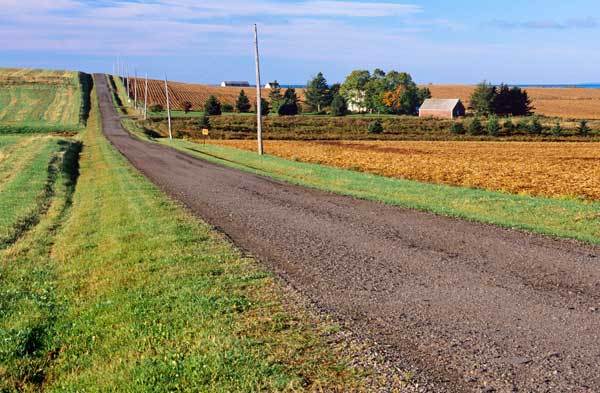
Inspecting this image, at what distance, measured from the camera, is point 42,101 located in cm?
10575

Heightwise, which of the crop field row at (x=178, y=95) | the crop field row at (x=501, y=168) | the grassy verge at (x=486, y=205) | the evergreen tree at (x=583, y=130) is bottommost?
the crop field row at (x=501, y=168)

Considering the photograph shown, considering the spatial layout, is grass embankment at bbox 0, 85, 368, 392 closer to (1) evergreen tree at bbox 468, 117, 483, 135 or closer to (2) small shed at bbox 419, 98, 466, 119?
(1) evergreen tree at bbox 468, 117, 483, 135

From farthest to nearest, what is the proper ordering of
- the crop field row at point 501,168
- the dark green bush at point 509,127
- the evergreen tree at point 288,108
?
1. the evergreen tree at point 288,108
2. the dark green bush at point 509,127
3. the crop field row at point 501,168

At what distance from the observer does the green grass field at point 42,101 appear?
2968 inches

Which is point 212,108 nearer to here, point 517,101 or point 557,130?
point 517,101

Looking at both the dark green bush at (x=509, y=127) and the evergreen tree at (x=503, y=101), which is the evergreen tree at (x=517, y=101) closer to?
the evergreen tree at (x=503, y=101)

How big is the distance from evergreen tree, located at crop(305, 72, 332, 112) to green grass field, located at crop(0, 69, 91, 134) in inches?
1738

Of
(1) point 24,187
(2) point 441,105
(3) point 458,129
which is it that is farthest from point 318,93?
(1) point 24,187

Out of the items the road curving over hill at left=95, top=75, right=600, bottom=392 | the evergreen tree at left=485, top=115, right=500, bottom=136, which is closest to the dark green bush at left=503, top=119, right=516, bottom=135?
the evergreen tree at left=485, top=115, right=500, bottom=136

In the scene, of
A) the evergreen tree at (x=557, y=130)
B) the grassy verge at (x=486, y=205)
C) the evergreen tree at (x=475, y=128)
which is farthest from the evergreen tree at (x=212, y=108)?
the grassy verge at (x=486, y=205)

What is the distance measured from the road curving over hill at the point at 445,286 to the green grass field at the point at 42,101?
2510 inches

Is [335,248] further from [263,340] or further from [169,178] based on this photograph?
[169,178]

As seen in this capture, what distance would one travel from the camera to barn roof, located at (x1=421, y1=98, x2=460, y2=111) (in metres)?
112

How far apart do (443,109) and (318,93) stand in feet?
88.9
